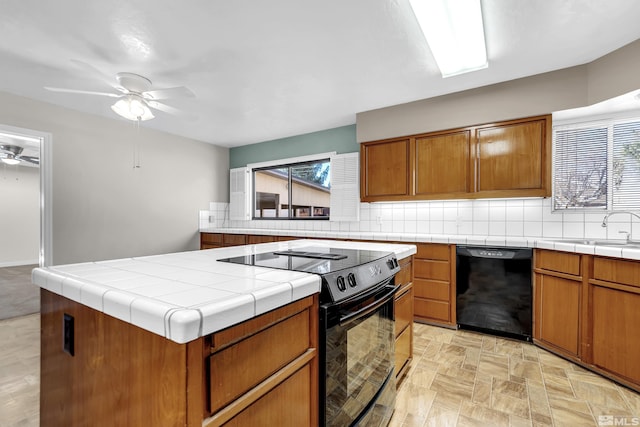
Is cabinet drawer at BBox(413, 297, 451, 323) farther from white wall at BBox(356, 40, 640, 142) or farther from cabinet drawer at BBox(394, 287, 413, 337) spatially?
white wall at BBox(356, 40, 640, 142)

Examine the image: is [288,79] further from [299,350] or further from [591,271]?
[591,271]

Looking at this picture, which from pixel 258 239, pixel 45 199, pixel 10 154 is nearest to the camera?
pixel 45 199

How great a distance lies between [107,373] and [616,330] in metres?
2.91

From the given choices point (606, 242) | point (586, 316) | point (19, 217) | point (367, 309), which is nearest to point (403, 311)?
point (367, 309)

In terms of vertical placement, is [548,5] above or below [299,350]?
above

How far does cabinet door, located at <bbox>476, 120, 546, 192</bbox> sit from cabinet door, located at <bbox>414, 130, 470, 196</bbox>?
0.47 feet

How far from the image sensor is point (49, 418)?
1175 mm

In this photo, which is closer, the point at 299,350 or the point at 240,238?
the point at 299,350

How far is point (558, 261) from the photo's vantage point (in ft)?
7.79

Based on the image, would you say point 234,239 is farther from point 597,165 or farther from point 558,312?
point 597,165

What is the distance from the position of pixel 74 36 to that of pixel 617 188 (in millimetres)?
4803

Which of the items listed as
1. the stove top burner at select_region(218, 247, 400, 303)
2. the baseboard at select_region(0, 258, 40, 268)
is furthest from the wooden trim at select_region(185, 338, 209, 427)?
the baseboard at select_region(0, 258, 40, 268)

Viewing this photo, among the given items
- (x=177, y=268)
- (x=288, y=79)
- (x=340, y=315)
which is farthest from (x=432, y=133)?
(x=177, y=268)

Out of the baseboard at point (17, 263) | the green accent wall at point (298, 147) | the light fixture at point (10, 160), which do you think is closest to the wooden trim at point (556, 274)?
the green accent wall at point (298, 147)
